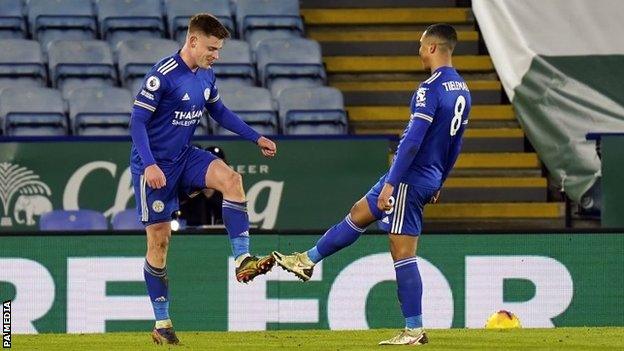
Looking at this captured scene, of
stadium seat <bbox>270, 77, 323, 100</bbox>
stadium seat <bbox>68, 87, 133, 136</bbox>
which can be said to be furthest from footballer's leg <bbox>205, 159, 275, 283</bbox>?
Answer: stadium seat <bbox>270, 77, 323, 100</bbox>

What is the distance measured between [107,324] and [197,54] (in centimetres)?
409

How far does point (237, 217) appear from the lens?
10875 mm

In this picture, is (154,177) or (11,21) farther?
(11,21)

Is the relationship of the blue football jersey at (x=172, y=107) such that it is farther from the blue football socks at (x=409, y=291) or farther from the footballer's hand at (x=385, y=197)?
the blue football socks at (x=409, y=291)

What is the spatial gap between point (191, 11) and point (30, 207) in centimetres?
420

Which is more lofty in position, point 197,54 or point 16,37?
point 16,37

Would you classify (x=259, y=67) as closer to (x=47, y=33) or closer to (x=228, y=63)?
(x=228, y=63)

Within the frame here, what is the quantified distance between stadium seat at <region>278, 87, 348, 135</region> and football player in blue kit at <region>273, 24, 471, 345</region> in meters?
6.76

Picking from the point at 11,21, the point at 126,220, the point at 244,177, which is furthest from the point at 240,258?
the point at 11,21

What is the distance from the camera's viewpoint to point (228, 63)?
61.4 ft

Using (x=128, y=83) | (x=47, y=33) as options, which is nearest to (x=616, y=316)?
(x=128, y=83)

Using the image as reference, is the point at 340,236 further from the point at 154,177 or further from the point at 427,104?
the point at 154,177

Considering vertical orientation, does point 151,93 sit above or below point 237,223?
above

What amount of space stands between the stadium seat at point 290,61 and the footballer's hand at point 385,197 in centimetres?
811
